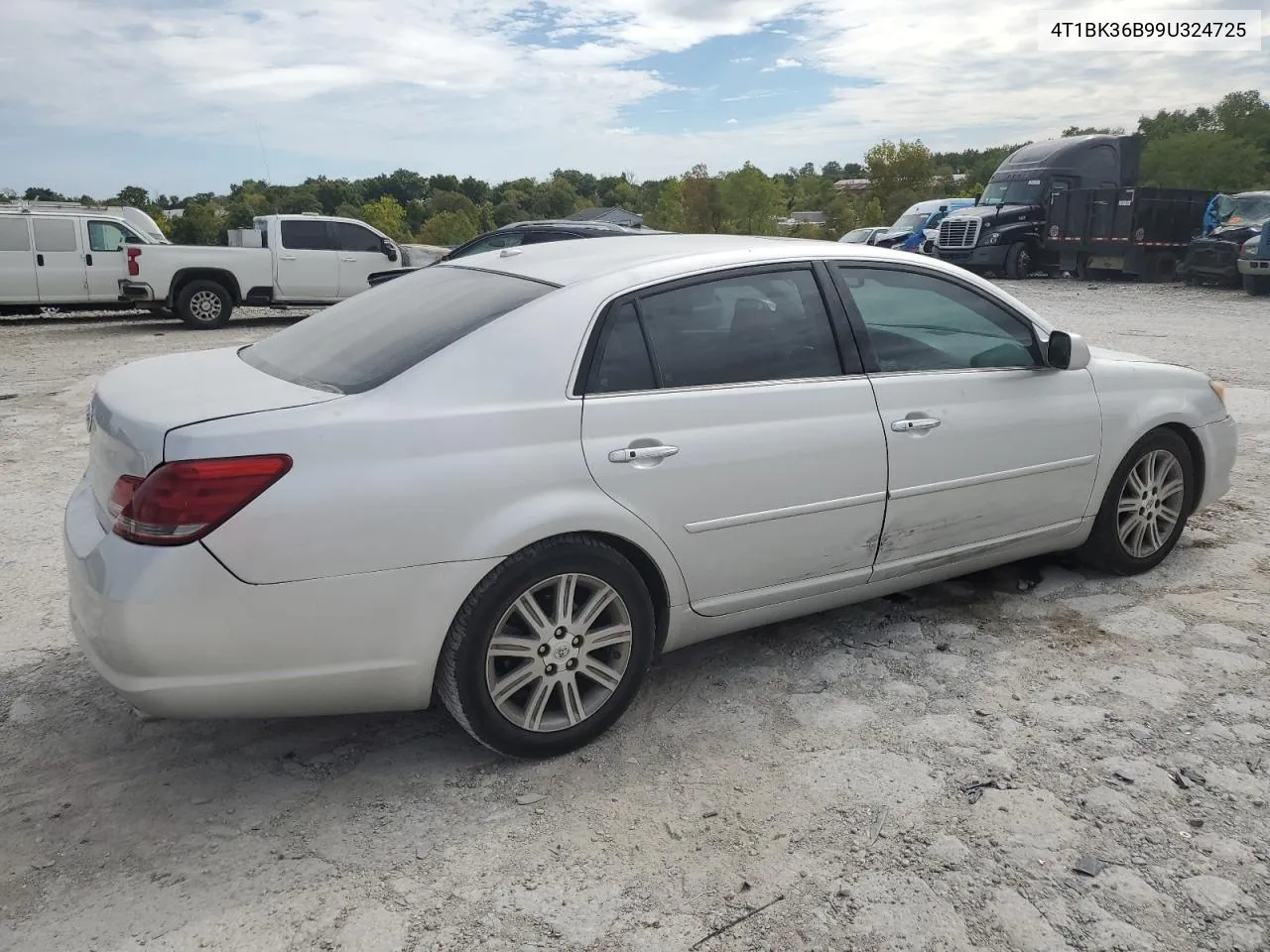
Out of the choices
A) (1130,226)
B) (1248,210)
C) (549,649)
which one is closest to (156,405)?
(549,649)

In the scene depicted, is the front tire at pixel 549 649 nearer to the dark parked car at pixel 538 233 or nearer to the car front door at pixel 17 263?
the dark parked car at pixel 538 233

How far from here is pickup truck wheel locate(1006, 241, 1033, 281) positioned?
2430 cm

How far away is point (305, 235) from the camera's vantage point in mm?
16375

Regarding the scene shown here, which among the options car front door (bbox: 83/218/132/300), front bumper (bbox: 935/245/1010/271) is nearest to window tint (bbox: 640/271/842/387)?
car front door (bbox: 83/218/132/300)

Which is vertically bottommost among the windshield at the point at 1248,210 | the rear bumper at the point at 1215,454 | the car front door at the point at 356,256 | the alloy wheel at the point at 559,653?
the alloy wheel at the point at 559,653

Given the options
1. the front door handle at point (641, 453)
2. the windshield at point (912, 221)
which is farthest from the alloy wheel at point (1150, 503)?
the windshield at point (912, 221)

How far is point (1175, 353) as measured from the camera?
1192 centimetres

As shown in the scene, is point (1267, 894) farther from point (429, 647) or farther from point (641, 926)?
point (429, 647)

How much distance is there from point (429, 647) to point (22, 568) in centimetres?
300

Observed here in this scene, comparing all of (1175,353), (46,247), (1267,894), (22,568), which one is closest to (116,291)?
(46,247)

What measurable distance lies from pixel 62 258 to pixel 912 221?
73.4 ft

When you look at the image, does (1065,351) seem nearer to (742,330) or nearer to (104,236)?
(742,330)

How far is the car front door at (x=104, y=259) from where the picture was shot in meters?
15.5

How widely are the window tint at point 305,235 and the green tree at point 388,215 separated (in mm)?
73457
